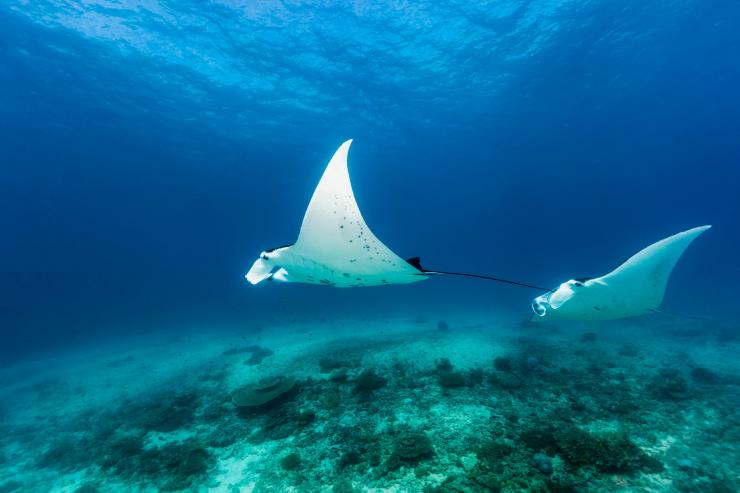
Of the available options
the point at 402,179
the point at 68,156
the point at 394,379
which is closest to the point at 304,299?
the point at 402,179

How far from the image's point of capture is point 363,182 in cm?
4831

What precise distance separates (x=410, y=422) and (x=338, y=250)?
155 inches

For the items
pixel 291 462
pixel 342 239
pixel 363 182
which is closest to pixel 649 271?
pixel 342 239

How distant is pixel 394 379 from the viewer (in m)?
8.10

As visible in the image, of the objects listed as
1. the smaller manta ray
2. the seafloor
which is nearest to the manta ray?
the smaller manta ray

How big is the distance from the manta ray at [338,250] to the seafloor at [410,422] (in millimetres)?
2904

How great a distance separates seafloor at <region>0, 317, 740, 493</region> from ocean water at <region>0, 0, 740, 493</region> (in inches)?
2.1

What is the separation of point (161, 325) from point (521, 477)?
117ft

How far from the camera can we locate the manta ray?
11.0ft

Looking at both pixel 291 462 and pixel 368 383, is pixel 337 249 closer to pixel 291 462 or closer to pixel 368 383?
pixel 291 462

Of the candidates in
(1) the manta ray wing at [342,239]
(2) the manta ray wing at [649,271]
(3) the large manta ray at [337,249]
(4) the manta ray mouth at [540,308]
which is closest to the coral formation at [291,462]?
(3) the large manta ray at [337,249]

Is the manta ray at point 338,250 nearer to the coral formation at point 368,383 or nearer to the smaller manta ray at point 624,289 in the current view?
the smaller manta ray at point 624,289

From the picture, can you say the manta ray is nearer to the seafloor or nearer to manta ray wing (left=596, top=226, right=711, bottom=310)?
manta ray wing (left=596, top=226, right=711, bottom=310)

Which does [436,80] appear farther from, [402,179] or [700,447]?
[402,179]
